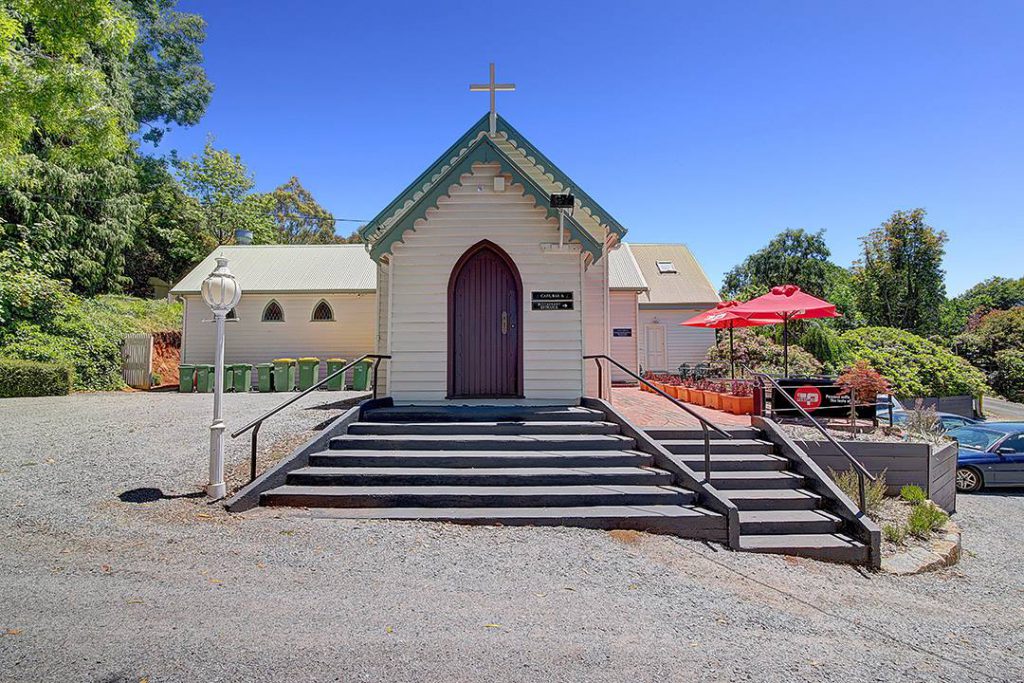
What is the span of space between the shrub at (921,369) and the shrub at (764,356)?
7.24 ft

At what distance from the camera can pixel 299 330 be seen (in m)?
19.1

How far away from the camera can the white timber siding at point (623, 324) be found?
18438 millimetres

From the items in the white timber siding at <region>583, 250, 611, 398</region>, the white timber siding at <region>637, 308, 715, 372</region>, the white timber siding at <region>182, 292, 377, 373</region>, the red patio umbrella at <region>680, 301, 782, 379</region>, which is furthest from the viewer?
the white timber siding at <region>637, 308, 715, 372</region>

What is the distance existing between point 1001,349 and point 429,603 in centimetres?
3125

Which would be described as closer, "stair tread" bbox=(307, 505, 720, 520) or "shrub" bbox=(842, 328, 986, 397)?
"stair tread" bbox=(307, 505, 720, 520)

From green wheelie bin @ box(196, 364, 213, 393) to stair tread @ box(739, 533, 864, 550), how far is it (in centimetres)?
1699

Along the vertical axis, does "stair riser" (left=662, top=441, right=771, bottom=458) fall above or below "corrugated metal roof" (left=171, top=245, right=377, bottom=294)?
below

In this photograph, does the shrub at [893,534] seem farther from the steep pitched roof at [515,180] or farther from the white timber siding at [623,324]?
the white timber siding at [623,324]

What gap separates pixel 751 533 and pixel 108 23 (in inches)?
594

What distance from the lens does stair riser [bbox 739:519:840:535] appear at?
614 cm

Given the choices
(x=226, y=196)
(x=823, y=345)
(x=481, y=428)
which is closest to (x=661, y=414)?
(x=481, y=428)

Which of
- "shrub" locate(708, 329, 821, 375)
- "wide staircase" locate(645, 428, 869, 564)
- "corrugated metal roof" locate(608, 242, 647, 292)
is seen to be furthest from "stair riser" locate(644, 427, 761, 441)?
"corrugated metal roof" locate(608, 242, 647, 292)

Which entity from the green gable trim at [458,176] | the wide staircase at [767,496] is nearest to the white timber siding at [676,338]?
the green gable trim at [458,176]

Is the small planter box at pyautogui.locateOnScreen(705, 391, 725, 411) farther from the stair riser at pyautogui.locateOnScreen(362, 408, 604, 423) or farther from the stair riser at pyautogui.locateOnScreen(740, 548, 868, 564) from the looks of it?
the stair riser at pyautogui.locateOnScreen(740, 548, 868, 564)
